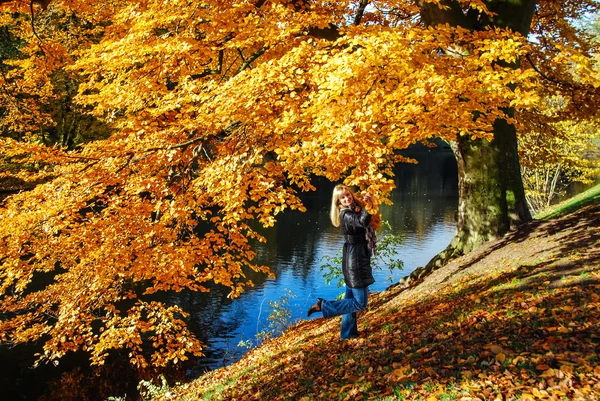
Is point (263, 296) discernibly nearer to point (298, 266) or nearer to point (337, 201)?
point (298, 266)

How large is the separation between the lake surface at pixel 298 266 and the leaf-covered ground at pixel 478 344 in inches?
231

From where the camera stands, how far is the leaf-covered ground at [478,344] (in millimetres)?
3746

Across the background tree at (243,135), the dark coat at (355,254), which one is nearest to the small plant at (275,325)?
the background tree at (243,135)

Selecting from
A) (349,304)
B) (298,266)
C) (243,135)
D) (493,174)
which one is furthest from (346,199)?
(298,266)

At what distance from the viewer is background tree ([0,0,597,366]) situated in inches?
196

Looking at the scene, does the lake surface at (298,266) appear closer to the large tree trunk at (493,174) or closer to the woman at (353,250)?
the large tree trunk at (493,174)

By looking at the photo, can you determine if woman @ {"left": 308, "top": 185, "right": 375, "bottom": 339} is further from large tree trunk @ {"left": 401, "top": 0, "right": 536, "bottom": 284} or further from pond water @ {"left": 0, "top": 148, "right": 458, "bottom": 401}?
pond water @ {"left": 0, "top": 148, "right": 458, "bottom": 401}

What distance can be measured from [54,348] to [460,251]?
7719 mm

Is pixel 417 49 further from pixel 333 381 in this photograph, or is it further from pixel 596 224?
pixel 596 224

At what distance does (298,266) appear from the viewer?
21.6 m

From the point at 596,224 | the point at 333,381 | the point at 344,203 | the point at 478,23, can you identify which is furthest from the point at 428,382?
the point at 478,23

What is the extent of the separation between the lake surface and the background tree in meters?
5.65

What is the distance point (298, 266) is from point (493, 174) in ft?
44.1

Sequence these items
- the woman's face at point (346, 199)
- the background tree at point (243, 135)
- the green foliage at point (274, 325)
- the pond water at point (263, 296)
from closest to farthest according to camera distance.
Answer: the background tree at point (243, 135) → the woman's face at point (346, 199) → the pond water at point (263, 296) → the green foliage at point (274, 325)
